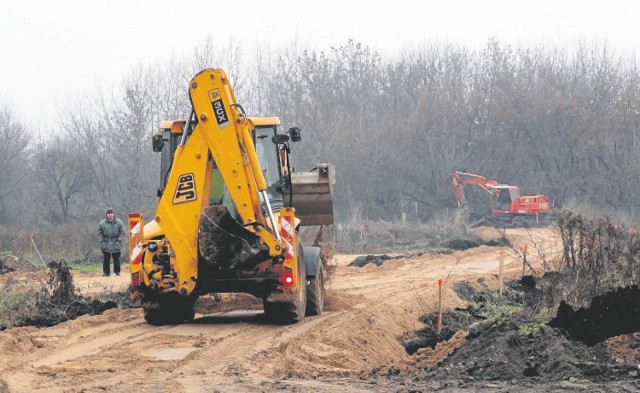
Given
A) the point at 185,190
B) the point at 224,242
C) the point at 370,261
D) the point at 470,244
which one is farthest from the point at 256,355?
the point at 470,244

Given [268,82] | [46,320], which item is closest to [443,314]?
[46,320]

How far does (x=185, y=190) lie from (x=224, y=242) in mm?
929

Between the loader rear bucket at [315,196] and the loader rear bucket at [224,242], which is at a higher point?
the loader rear bucket at [315,196]

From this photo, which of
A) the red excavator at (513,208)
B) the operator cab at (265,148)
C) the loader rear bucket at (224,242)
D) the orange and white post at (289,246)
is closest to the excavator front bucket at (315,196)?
the operator cab at (265,148)

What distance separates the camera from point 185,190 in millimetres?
13945

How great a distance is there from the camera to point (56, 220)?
177 feet

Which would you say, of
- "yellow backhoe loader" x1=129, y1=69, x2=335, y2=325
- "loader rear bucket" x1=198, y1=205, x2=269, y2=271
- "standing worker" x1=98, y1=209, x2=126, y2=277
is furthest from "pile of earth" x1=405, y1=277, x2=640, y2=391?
"standing worker" x1=98, y1=209, x2=126, y2=277

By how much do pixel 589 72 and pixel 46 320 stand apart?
57.1m

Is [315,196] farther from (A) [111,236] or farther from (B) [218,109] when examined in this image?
(A) [111,236]

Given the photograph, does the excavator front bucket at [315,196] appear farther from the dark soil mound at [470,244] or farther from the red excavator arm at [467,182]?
the red excavator arm at [467,182]

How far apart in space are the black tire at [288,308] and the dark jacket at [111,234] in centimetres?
1117

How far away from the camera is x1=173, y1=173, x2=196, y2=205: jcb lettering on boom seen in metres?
→ 13.9

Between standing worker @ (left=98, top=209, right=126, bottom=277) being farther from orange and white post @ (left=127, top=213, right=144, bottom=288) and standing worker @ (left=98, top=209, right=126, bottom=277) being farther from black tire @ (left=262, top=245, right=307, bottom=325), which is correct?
black tire @ (left=262, top=245, right=307, bottom=325)

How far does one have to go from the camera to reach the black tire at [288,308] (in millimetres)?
14500
